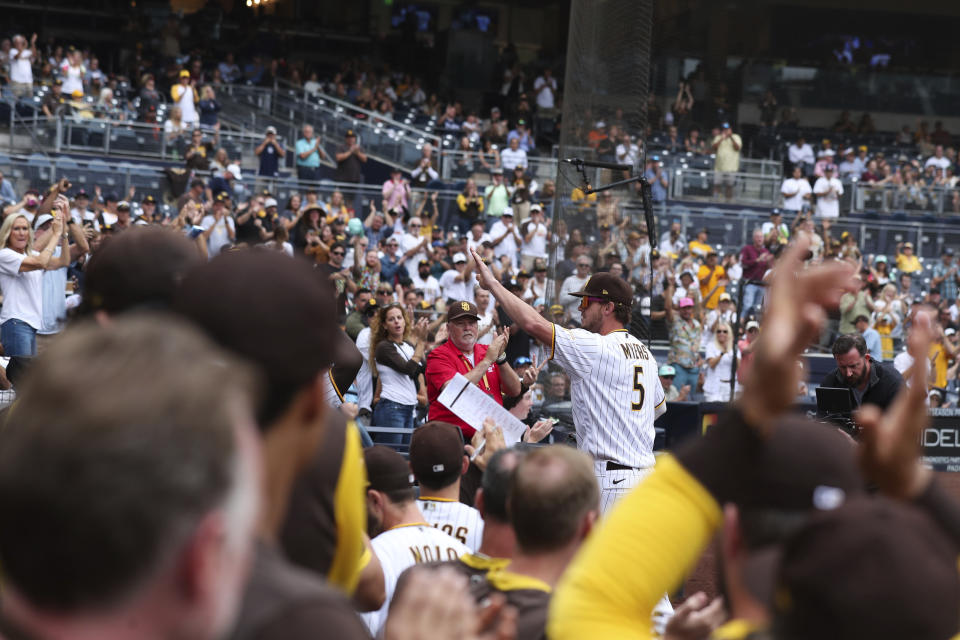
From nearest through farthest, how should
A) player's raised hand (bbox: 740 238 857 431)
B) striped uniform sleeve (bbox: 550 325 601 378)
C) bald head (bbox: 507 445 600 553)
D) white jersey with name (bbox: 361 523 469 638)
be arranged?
player's raised hand (bbox: 740 238 857 431) < bald head (bbox: 507 445 600 553) < white jersey with name (bbox: 361 523 469 638) < striped uniform sleeve (bbox: 550 325 601 378)

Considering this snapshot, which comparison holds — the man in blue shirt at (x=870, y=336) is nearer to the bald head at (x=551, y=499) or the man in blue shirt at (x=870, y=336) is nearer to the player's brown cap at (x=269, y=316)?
the bald head at (x=551, y=499)

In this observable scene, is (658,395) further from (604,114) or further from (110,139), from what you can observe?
(110,139)

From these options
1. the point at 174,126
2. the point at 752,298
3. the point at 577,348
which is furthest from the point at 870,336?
the point at 174,126

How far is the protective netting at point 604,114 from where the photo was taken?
36.4ft

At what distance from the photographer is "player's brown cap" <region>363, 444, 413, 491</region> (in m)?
4.36

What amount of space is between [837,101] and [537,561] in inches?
1541

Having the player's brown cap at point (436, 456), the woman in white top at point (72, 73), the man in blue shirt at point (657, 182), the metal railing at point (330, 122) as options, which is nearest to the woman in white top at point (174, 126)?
the woman in white top at point (72, 73)

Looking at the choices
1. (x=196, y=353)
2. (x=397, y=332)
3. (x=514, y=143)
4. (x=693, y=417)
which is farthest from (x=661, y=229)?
(x=196, y=353)

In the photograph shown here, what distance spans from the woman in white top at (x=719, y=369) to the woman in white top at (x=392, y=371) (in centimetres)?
672

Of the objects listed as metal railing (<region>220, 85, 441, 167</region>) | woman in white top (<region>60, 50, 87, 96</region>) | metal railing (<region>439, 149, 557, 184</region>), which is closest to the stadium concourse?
woman in white top (<region>60, 50, 87, 96</region>)

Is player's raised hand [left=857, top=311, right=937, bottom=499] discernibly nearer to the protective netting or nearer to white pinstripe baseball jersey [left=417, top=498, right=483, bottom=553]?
white pinstripe baseball jersey [left=417, top=498, right=483, bottom=553]

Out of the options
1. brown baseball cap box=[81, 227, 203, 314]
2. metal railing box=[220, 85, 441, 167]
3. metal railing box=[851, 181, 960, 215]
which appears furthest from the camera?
metal railing box=[851, 181, 960, 215]

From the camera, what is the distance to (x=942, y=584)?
1.63 m

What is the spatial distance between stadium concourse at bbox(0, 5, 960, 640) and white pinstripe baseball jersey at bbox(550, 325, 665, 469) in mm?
17
